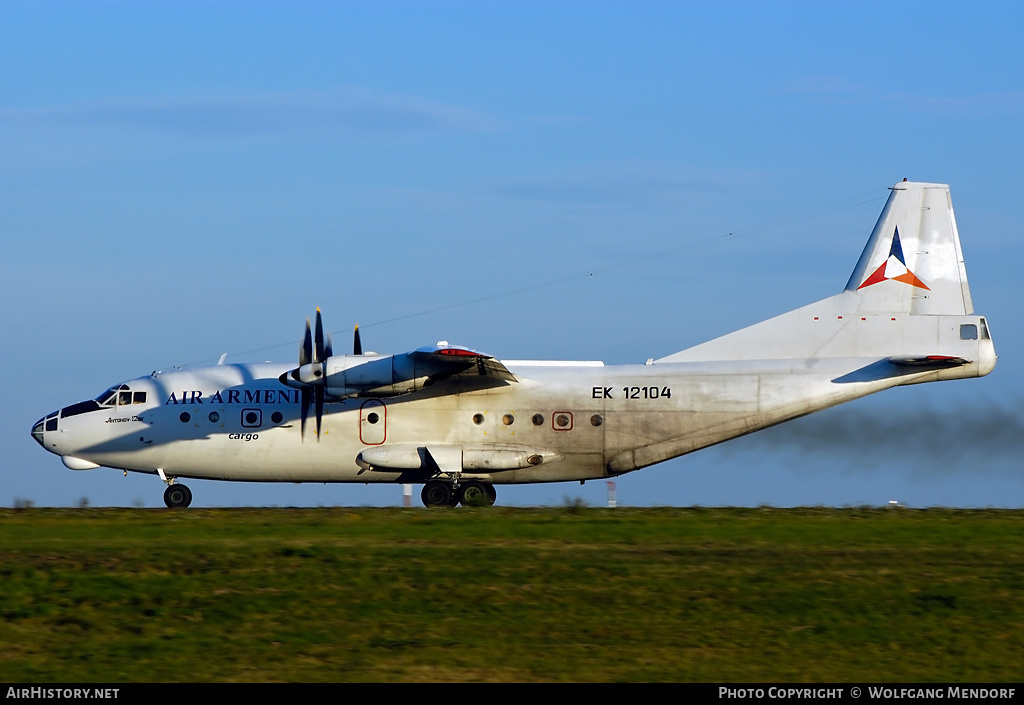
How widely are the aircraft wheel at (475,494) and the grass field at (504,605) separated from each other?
5.85 meters

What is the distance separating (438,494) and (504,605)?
1192 cm

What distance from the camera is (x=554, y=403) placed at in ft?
85.6

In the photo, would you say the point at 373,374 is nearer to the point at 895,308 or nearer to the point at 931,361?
the point at 895,308

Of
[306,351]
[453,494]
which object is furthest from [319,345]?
[453,494]

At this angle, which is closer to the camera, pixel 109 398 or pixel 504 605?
pixel 504 605

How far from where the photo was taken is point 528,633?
44.3ft

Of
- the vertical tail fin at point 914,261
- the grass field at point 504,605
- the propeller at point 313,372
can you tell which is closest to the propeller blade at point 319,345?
the propeller at point 313,372

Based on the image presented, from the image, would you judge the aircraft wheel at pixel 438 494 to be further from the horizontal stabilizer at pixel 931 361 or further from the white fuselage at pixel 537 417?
the horizontal stabilizer at pixel 931 361

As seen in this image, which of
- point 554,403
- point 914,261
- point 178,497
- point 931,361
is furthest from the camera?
point 178,497

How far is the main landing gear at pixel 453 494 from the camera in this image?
26312 mm

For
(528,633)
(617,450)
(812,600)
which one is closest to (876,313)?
(617,450)

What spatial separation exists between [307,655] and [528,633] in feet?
8.46

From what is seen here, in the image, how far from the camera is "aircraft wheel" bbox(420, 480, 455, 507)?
2631cm

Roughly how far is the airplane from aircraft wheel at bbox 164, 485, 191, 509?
0.03 m
